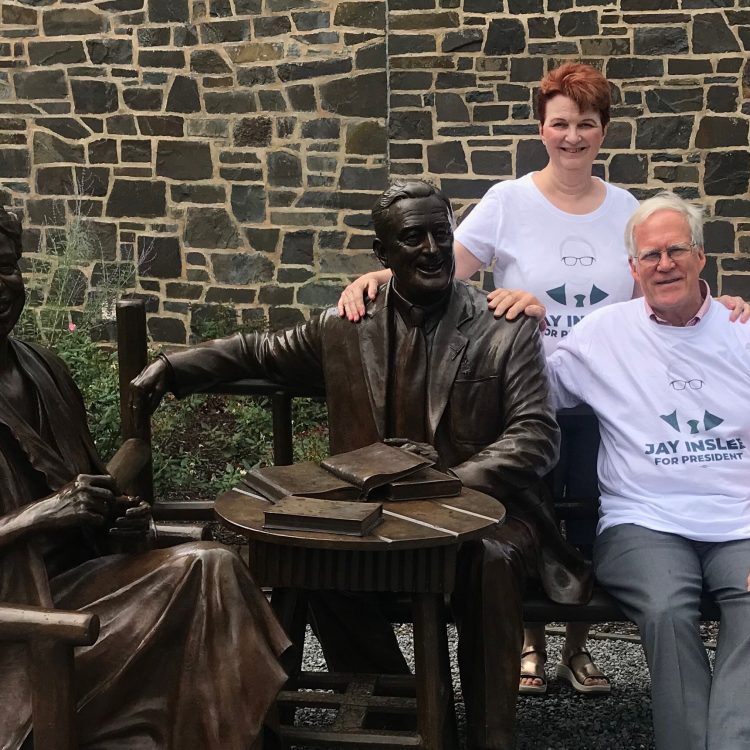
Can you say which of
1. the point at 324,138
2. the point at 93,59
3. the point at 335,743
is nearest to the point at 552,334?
the point at 335,743

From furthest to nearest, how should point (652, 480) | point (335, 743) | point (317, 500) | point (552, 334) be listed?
point (552, 334) → point (652, 480) → point (335, 743) → point (317, 500)

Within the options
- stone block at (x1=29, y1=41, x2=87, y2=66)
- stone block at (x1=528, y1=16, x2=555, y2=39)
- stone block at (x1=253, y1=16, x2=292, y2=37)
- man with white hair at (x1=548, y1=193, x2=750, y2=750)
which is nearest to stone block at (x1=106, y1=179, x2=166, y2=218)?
stone block at (x1=29, y1=41, x2=87, y2=66)

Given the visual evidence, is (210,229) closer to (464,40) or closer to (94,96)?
(94,96)

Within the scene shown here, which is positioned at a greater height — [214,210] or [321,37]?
[321,37]

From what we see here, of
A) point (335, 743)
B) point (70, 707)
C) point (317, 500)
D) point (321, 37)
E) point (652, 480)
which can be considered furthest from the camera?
point (321, 37)

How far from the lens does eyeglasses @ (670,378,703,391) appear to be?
377 cm

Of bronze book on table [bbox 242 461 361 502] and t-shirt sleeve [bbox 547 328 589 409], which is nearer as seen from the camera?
bronze book on table [bbox 242 461 361 502]

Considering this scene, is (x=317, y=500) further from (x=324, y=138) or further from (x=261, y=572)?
(x=324, y=138)

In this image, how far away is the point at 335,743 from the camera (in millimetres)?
3486

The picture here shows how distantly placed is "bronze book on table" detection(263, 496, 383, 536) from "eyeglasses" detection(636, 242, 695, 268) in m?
1.18

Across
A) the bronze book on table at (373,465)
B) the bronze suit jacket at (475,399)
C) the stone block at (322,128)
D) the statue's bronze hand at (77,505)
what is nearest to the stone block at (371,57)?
the stone block at (322,128)

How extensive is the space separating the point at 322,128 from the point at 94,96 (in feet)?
7.08

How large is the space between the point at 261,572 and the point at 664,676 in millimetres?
1116

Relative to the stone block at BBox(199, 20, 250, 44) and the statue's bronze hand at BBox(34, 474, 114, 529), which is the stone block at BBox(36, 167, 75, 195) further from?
the statue's bronze hand at BBox(34, 474, 114, 529)
